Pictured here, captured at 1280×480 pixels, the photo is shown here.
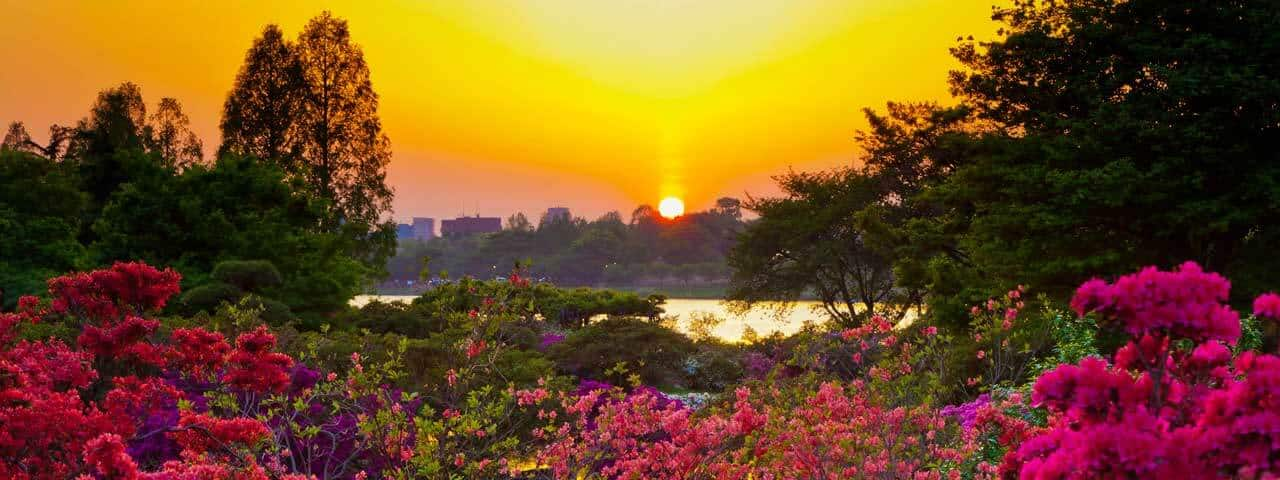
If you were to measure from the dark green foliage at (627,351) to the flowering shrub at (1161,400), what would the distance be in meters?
16.3

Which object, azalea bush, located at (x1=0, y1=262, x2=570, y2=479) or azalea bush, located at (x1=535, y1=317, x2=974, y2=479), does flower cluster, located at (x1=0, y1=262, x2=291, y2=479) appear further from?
azalea bush, located at (x1=535, y1=317, x2=974, y2=479)

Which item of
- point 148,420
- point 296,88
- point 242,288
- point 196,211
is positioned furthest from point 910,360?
point 296,88

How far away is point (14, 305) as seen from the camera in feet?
73.3

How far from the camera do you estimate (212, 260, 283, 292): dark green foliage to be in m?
22.3

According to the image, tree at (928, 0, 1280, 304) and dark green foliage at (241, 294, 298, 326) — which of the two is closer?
tree at (928, 0, 1280, 304)

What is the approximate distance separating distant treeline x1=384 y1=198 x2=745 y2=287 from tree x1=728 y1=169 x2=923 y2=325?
42863 mm

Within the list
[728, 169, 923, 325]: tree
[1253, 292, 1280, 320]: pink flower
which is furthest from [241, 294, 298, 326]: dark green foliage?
[1253, 292, 1280, 320]: pink flower

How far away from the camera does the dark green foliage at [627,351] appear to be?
19781 millimetres

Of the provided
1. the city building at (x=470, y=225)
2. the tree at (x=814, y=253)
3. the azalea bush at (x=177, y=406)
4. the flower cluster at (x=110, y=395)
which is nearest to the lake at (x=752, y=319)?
the tree at (x=814, y=253)

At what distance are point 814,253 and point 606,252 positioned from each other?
1990 inches

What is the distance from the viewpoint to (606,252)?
274 ft

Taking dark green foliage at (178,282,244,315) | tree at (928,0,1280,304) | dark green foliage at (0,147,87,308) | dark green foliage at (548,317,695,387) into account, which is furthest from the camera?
dark green foliage at (0,147,87,308)

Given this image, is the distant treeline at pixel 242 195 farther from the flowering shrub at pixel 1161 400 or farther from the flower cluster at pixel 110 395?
the flowering shrub at pixel 1161 400

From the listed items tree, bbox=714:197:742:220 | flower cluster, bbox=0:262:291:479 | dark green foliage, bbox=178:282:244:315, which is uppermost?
tree, bbox=714:197:742:220
